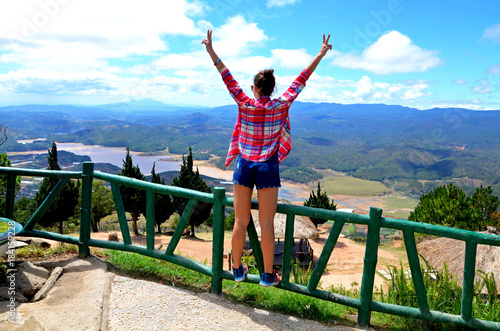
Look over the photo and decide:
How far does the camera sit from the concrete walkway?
251 centimetres

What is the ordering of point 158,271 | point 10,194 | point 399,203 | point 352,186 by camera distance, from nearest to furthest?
point 158,271 → point 10,194 → point 399,203 → point 352,186

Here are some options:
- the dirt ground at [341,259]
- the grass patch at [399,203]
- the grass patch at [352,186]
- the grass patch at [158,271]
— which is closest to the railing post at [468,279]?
the grass patch at [158,271]

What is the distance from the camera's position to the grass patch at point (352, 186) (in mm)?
146775

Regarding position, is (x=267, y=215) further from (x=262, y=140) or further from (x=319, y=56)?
(x=319, y=56)

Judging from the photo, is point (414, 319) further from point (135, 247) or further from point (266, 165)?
point (135, 247)

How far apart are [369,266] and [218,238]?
1.21 m

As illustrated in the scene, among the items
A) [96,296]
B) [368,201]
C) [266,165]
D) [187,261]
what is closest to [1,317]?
[96,296]

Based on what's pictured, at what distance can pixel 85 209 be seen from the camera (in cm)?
357

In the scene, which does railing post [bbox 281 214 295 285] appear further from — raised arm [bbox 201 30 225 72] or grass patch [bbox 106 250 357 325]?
raised arm [bbox 201 30 225 72]

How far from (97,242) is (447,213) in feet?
46.1

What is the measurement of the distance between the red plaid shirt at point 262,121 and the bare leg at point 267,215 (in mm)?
242

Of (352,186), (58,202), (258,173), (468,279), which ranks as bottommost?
(352,186)

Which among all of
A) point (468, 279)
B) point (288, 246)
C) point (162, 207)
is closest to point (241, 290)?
point (288, 246)

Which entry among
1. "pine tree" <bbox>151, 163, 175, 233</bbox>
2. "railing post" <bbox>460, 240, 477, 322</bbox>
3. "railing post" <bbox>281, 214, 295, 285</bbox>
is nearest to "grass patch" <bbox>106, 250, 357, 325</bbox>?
"railing post" <bbox>281, 214, 295, 285</bbox>
